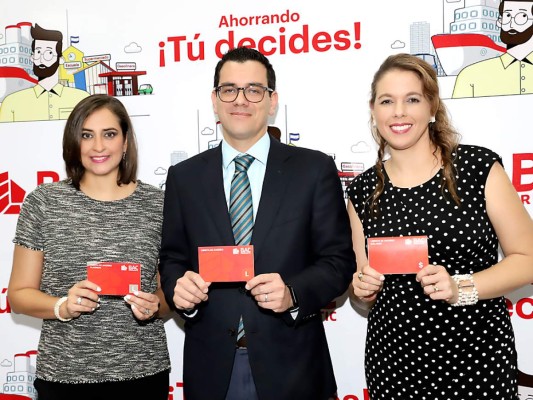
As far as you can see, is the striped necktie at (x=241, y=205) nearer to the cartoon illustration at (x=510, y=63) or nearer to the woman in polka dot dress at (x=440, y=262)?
the woman in polka dot dress at (x=440, y=262)

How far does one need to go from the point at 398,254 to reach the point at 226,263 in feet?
2.27

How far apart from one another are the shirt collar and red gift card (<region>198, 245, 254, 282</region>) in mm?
487

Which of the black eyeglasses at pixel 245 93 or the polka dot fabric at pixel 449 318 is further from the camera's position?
the black eyeglasses at pixel 245 93

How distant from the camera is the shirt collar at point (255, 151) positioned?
2.53 meters

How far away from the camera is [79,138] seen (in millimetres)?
2709

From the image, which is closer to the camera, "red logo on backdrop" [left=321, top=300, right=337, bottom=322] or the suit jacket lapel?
the suit jacket lapel

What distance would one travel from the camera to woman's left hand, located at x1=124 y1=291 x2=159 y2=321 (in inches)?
96.9

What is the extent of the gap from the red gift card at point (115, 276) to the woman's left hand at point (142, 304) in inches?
1.2

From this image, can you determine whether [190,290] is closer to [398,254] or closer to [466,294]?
[398,254]

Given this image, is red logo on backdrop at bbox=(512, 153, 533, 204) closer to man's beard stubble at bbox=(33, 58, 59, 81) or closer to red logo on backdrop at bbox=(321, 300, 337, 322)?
red logo on backdrop at bbox=(321, 300, 337, 322)

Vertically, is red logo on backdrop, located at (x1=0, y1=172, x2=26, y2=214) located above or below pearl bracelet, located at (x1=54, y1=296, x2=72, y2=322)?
above

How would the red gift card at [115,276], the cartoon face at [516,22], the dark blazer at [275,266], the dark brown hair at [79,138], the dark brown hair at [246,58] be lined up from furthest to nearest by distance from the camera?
the cartoon face at [516,22] → the dark brown hair at [79,138] → the dark brown hair at [246,58] → the red gift card at [115,276] → the dark blazer at [275,266]

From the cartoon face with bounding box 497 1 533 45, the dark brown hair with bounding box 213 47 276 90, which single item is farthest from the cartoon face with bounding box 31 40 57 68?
the cartoon face with bounding box 497 1 533 45

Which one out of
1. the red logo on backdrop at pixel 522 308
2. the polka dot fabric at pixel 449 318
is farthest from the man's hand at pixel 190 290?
the red logo on backdrop at pixel 522 308
